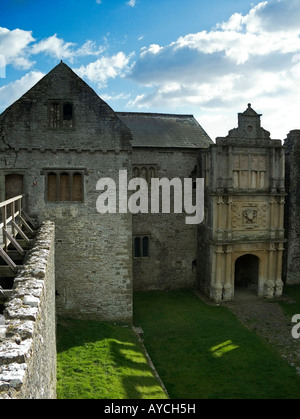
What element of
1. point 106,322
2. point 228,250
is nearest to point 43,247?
point 106,322

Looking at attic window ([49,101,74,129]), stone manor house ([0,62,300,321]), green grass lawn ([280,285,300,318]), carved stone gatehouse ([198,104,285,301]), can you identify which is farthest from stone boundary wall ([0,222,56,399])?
green grass lawn ([280,285,300,318])

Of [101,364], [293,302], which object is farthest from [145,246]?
[101,364]

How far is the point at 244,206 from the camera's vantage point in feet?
75.7

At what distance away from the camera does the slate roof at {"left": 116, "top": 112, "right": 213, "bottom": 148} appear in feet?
82.0

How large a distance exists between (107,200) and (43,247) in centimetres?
709

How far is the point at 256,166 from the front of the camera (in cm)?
2320

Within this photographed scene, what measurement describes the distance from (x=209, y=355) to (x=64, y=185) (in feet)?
32.6

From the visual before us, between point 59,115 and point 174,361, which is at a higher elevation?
point 59,115

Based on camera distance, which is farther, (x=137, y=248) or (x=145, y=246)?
(x=145, y=246)

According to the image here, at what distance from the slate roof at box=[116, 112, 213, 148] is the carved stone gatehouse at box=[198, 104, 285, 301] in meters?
2.54

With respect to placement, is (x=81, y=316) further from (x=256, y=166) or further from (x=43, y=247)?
(x=256, y=166)

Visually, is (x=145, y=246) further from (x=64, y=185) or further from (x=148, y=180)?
(x=64, y=185)

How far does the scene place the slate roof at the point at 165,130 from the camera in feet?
82.0
